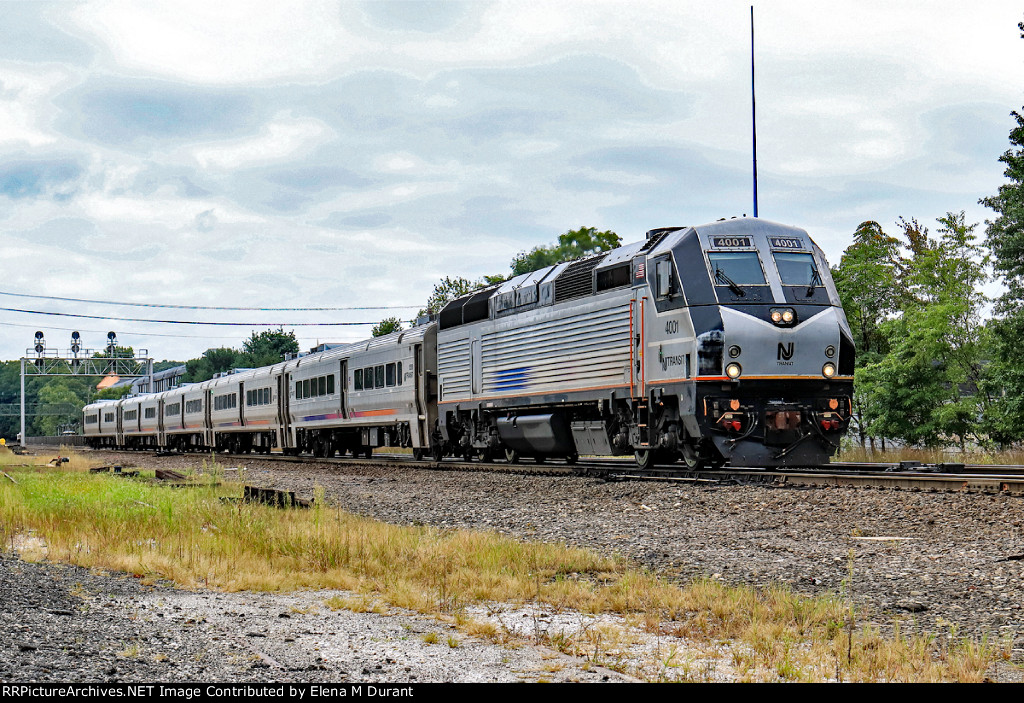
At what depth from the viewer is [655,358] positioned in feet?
54.5

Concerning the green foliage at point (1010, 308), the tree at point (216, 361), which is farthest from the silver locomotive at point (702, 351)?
the tree at point (216, 361)

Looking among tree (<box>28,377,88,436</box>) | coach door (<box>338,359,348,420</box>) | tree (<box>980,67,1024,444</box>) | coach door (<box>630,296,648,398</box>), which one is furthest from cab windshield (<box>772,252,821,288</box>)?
tree (<box>28,377,88,436</box>)

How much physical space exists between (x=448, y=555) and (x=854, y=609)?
12.1 ft

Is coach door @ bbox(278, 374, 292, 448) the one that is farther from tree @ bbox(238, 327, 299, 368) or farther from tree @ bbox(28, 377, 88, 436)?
tree @ bbox(28, 377, 88, 436)

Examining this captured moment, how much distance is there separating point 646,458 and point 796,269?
13.8 feet

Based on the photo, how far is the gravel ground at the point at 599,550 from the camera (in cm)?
517

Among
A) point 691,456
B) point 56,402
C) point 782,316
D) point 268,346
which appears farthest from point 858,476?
point 56,402

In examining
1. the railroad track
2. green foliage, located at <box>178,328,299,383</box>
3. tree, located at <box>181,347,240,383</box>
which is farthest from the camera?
tree, located at <box>181,347,240,383</box>

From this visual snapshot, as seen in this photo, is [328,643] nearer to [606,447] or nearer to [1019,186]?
[606,447]

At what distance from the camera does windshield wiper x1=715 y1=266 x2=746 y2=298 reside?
51.6 feet

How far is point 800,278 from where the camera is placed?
16.2 metres

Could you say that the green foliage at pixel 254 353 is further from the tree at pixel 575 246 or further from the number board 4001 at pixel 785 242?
the number board 4001 at pixel 785 242

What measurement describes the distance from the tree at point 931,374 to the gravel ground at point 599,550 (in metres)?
17.2

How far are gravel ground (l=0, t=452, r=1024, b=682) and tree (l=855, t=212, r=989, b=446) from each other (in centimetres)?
1721
